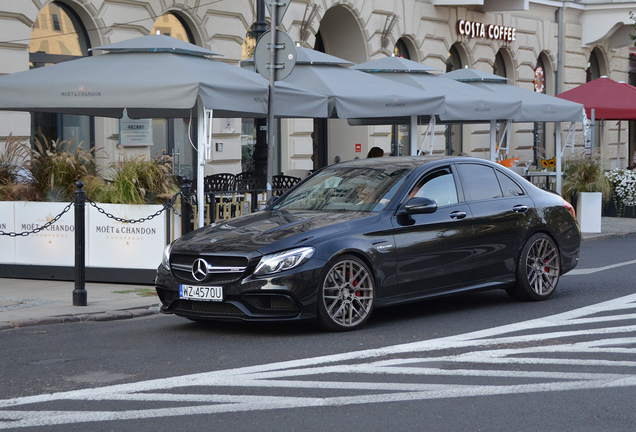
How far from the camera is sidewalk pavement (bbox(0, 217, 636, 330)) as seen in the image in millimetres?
9008

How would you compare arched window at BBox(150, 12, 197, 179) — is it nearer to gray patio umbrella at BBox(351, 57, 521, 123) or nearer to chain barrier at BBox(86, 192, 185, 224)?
gray patio umbrella at BBox(351, 57, 521, 123)

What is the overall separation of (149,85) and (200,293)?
370 cm

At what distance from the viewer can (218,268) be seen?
25.8ft

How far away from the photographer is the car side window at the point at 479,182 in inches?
370

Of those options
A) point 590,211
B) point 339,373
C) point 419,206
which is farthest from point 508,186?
point 590,211

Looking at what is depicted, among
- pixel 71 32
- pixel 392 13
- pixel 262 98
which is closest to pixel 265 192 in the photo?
pixel 262 98

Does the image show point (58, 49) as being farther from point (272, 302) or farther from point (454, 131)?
point (454, 131)

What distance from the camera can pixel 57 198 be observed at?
11570mm

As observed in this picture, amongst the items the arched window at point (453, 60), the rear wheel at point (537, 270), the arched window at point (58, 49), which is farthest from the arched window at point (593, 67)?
the rear wheel at point (537, 270)

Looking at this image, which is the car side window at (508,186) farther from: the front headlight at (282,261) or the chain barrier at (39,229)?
the chain barrier at (39,229)

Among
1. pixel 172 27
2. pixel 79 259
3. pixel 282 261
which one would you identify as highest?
pixel 172 27

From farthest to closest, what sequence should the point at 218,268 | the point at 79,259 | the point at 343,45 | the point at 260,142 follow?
1. the point at 343,45
2. the point at 260,142
3. the point at 79,259
4. the point at 218,268

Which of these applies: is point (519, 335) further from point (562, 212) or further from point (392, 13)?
point (392, 13)

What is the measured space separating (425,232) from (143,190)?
3831mm
